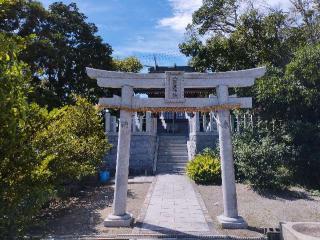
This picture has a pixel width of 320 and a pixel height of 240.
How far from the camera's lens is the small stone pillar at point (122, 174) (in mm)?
10240

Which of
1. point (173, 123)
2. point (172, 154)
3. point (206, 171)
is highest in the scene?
point (173, 123)

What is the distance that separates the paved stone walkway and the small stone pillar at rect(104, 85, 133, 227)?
2.17 feet

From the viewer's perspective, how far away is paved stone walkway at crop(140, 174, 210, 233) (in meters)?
10.1

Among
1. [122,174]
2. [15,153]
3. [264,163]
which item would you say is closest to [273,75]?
[264,163]

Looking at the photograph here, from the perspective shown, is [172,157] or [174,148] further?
[174,148]

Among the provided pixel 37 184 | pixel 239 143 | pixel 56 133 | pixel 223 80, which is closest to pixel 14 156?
pixel 37 184

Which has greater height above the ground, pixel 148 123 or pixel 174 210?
pixel 148 123

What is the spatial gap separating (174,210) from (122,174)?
2.55m

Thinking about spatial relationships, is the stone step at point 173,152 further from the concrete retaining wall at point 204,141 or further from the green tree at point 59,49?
→ the green tree at point 59,49

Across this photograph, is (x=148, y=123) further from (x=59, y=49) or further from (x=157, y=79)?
(x=157, y=79)

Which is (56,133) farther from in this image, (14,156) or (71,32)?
(71,32)

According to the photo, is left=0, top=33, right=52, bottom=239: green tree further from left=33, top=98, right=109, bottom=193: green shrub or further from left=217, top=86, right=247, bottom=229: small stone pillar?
left=217, top=86, right=247, bottom=229: small stone pillar

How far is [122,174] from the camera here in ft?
34.7

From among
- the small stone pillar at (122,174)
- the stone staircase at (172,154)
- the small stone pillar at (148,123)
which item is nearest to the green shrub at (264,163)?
the stone staircase at (172,154)
